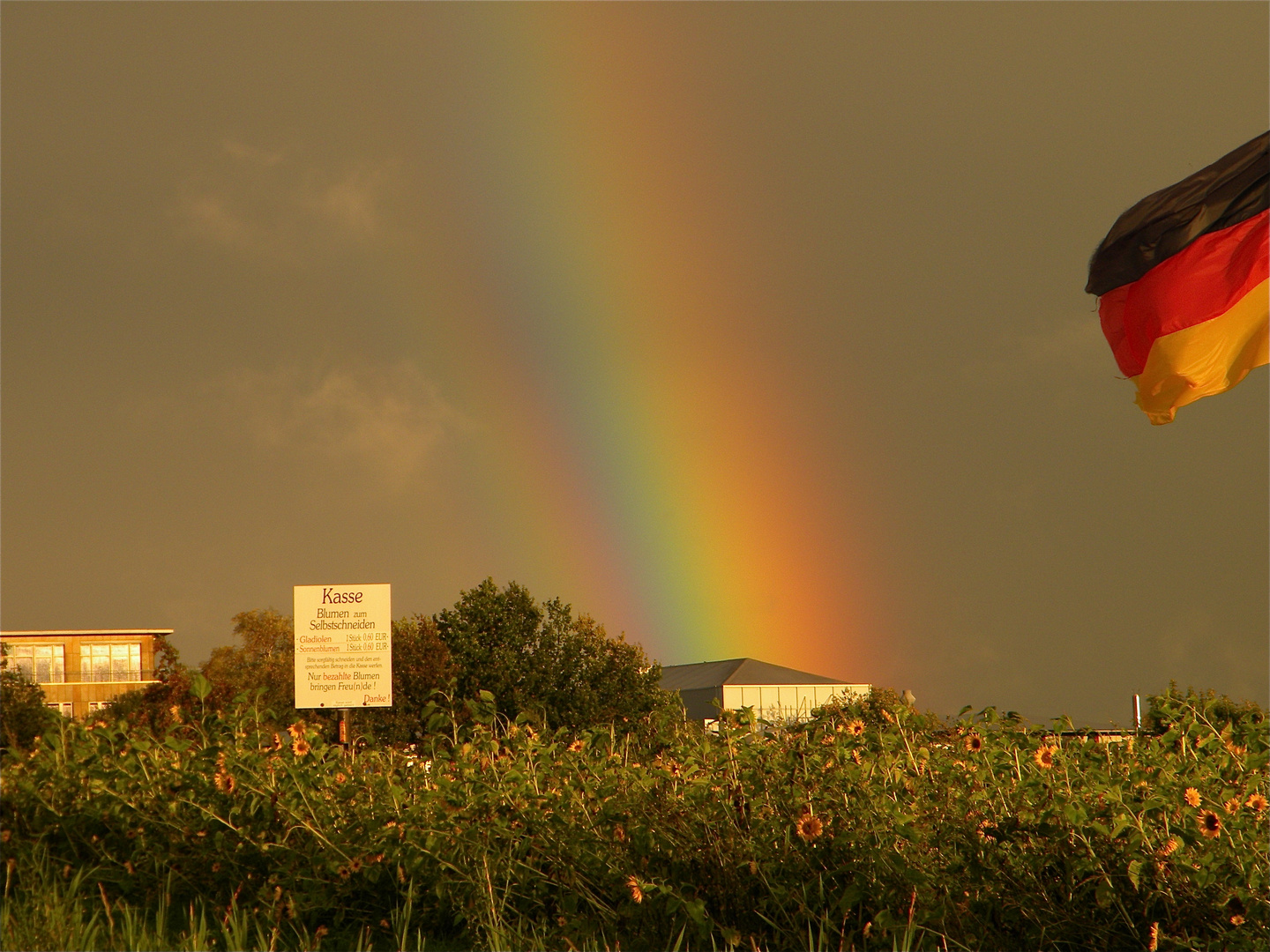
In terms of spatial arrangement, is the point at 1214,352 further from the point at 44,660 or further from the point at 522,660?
the point at 44,660

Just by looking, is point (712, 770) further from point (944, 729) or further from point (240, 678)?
point (240, 678)

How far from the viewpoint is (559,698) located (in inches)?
1842

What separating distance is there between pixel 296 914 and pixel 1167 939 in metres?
3.88

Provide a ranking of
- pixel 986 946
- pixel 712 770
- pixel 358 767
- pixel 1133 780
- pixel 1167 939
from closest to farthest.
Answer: pixel 1167 939, pixel 986 946, pixel 1133 780, pixel 712 770, pixel 358 767

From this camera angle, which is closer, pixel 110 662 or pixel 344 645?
pixel 344 645

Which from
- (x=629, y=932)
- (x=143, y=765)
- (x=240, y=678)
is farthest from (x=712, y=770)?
(x=240, y=678)

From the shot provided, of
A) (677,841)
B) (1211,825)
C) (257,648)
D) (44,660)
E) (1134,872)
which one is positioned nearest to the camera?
(1134,872)

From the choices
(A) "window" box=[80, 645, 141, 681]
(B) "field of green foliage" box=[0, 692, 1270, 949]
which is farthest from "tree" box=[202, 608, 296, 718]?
(B) "field of green foliage" box=[0, 692, 1270, 949]

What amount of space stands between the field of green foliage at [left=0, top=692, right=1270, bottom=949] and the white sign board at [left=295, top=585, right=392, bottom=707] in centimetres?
984

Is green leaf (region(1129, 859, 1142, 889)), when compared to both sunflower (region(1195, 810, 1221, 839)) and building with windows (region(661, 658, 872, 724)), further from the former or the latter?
building with windows (region(661, 658, 872, 724))

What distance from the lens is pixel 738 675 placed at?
9906 cm

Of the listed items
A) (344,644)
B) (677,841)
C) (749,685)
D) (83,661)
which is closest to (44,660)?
(83,661)

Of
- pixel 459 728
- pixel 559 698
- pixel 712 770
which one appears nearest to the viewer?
pixel 712 770

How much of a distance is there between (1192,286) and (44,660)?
7833 cm
